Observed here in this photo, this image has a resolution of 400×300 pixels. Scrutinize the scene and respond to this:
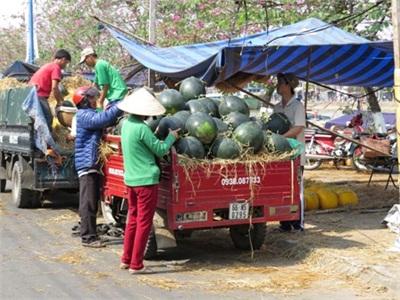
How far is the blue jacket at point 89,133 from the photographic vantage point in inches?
345

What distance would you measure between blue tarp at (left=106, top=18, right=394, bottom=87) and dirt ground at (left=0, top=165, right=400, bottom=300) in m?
2.48

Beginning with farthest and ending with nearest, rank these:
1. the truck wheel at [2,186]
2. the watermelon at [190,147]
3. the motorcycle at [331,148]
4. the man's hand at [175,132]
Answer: the motorcycle at [331,148]
the truck wheel at [2,186]
the watermelon at [190,147]
the man's hand at [175,132]

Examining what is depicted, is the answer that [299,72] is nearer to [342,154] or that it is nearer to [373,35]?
[373,35]

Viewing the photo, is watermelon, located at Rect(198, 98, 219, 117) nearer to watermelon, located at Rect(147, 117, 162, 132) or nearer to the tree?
watermelon, located at Rect(147, 117, 162, 132)

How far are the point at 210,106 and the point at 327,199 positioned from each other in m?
3.77

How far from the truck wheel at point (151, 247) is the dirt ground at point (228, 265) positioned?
9 cm

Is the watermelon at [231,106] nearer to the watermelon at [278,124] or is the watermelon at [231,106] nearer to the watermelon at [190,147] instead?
the watermelon at [278,124]

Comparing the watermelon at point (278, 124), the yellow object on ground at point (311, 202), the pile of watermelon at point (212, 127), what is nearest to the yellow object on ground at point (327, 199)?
the yellow object on ground at point (311, 202)

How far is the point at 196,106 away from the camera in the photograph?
27.4 ft

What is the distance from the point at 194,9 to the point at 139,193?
13590mm

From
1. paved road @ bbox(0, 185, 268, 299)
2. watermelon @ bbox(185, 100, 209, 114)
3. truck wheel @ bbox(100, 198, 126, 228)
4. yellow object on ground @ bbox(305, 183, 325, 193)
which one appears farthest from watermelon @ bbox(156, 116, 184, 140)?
yellow object on ground @ bbox(305, 183, 325, 193)

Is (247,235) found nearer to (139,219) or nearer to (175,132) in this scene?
(139,219)

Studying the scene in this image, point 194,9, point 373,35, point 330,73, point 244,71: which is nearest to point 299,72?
point 330,73

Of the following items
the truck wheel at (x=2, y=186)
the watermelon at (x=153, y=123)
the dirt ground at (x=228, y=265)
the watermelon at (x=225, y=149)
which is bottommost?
the truck wheel at (x=2, y=186)
